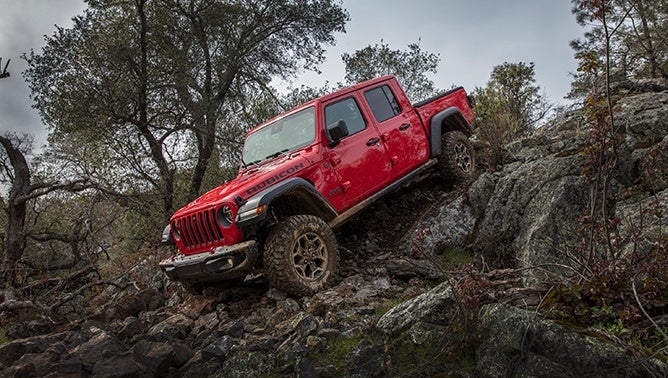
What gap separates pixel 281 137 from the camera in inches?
219

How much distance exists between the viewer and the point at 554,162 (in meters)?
4.68

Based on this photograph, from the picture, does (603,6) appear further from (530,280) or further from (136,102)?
(136,102)

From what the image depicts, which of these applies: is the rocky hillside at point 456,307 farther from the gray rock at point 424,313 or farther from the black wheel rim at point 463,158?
the black wheel rim at point 463,158

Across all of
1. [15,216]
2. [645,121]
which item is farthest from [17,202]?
[645,121]

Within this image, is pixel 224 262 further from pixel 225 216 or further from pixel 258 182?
pixel 258 182

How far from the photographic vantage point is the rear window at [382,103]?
229 inches

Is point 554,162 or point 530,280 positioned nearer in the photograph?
point 530,280

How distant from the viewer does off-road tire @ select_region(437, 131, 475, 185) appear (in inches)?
248

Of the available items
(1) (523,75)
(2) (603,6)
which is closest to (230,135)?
(2) (603,6)

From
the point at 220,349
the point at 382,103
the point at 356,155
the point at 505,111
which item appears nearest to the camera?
the point at 220,349

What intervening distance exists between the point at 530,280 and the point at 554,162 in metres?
2.05

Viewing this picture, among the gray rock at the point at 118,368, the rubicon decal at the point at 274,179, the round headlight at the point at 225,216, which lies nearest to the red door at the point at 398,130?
the rubicon decal at the point at 274,179

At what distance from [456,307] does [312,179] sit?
8.15ft

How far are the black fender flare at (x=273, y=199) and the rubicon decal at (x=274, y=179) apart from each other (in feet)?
0.25
